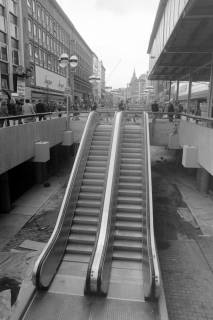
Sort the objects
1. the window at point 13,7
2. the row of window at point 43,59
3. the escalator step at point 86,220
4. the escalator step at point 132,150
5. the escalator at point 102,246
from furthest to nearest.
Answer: the row of window at point 43,59 → the window at point 13,7 → the escalator step at point 132,150 → the escalator step at point 86,220 → the escalator at point 102,246

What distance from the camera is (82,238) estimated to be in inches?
370

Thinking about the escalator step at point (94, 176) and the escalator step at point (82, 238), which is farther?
the escalator step at point (94, 176)

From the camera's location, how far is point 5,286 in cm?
766

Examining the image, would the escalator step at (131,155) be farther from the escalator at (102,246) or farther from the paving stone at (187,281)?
the paving stone at (187,281)

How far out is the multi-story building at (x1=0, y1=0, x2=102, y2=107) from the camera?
31.3 metres

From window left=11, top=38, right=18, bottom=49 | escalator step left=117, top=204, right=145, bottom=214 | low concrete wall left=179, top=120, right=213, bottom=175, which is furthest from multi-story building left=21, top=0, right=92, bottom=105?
escalator step left=117, top=204, right=145, bottom=214

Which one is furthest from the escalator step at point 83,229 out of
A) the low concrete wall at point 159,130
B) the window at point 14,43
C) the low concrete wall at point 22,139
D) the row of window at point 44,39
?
the row of window at point 44,39

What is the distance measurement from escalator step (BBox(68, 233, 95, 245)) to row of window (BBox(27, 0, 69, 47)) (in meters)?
35.7

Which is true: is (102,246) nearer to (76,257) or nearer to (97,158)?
(76,257)

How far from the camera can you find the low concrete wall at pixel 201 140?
1188 centimetres

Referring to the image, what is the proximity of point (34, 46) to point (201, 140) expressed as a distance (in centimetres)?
3212

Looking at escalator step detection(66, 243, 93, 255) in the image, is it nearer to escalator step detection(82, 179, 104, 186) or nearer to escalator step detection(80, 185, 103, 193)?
escalator step detection(80, 185, 103, 193)

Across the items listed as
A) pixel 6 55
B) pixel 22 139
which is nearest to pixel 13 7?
pixel 6 55

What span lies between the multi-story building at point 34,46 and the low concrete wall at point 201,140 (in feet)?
23.3
